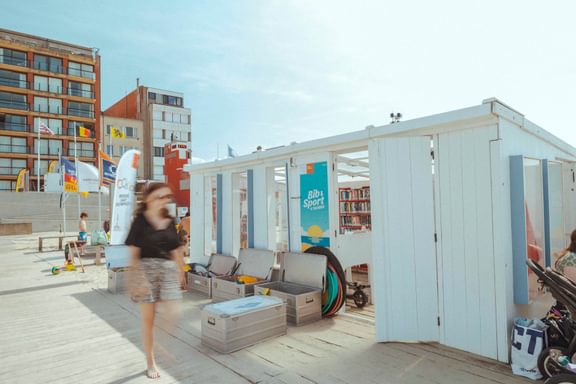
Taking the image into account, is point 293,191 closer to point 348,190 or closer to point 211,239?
point 211,239

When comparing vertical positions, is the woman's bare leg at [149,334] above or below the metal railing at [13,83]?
below

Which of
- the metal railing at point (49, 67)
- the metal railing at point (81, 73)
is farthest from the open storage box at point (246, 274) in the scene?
the metal railing at point (81, 73)

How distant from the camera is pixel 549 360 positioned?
323 cm

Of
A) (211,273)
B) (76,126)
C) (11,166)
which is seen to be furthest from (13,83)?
A: (211,273)

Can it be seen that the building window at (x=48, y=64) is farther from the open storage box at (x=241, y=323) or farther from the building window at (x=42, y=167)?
the open storage box at (x=241, y=323)

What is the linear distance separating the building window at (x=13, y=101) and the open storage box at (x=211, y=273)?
35.4 metres

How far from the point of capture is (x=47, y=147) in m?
33.9

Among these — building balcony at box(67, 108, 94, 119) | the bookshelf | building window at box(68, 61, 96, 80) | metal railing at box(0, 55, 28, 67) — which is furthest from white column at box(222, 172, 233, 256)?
building window at box(68, 61, 96, 80)

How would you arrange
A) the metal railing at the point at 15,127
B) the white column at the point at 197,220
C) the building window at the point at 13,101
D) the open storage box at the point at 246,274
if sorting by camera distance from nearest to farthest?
the open storage box at the point at 246,274
the white column at the point at 197,220
the metal railing at the point at 15,127
the building window at the point at 13,101

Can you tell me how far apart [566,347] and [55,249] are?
1644cm

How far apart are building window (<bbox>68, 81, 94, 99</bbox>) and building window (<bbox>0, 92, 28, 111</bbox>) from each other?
3.99 metres

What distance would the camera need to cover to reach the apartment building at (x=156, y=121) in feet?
134

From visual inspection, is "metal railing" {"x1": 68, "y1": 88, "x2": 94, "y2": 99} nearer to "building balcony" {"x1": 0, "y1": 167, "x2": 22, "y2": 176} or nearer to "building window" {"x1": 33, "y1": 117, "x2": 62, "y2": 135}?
"building window" {"x1": 33, "y1": 117, "x2": 62, "y2": 135}

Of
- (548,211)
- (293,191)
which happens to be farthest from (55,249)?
(548,211)
